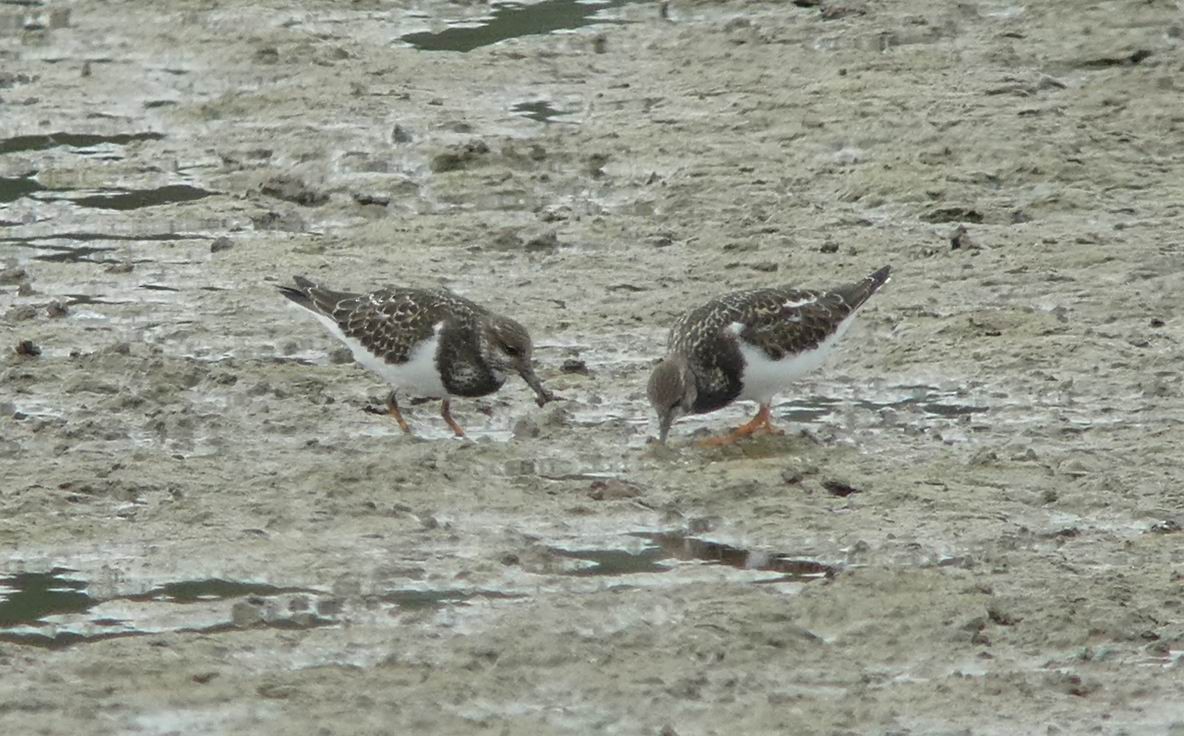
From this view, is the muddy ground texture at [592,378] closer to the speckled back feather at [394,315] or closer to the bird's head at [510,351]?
the bird's head at [510,351]

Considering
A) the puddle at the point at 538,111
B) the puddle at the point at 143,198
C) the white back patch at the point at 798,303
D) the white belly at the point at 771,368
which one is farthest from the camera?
the puddle at the point at 538,111

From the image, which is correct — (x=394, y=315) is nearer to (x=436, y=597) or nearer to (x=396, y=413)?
(x=396, y=413)

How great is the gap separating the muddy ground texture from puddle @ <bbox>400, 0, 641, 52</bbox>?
0.08 metres

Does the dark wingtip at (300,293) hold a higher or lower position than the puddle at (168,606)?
higher

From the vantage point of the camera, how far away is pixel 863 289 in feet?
35.0

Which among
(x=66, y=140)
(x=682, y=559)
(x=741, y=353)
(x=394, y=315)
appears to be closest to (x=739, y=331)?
(x=741, y=353)

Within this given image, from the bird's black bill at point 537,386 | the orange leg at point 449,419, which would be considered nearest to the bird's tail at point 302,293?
the orange leg at point 449,419

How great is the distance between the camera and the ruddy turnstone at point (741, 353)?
9812 mm

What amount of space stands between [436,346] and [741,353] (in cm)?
132

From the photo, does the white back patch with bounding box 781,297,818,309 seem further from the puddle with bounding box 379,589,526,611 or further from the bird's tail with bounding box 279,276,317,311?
the puddle with bounding box 379,589,526,611

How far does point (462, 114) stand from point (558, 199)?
184 centimetres

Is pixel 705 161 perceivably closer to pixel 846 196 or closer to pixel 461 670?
pixel 846 196

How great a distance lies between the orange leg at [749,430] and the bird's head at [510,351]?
75 cm

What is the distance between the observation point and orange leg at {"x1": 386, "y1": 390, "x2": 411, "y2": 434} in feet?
33.4
